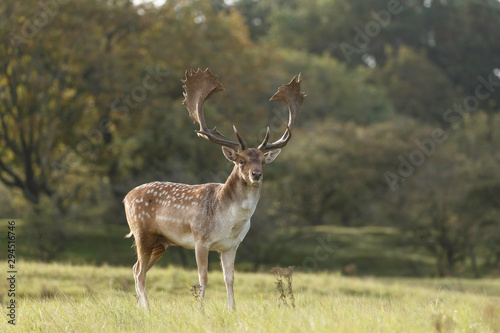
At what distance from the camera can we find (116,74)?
2616 cm

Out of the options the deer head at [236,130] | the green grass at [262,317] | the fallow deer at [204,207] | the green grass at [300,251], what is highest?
the deer head at [236,130]

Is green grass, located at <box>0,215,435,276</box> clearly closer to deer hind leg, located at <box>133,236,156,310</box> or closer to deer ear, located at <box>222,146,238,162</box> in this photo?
deer hind leg, located at <box>133,236,156,310</box>

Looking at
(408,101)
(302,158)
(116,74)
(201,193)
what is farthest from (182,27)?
(408,101)

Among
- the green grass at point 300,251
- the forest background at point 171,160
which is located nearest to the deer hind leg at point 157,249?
the forest background at point 171,160

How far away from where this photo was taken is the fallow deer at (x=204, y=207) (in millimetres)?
7832

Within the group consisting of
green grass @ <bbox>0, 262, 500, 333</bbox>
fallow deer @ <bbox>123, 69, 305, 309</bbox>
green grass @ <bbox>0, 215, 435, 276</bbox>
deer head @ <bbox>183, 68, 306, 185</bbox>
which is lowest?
green grass @ <bbox>0, 215, 435, 276</bbox>

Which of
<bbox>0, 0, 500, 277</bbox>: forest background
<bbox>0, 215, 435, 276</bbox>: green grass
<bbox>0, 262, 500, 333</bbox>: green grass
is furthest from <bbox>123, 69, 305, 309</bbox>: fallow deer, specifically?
<bbox>0, 215, 435, 276</bbox>: green grass

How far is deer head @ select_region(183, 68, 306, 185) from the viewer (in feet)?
25.5

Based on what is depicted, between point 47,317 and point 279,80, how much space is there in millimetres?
33166

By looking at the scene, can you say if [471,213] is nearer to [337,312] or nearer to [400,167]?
[400,167]

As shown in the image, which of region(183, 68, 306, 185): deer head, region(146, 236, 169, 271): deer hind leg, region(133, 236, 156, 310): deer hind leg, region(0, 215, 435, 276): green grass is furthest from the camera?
region(0, 215, 435, 276): green grass

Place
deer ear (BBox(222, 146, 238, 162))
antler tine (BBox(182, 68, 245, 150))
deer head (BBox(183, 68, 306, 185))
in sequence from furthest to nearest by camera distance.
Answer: antler tine (BBox(182, 68, 245, 150)), deer ear (BBox(222, 146, 238, 162)), deer head (BBox(183, 68, 306, 185))

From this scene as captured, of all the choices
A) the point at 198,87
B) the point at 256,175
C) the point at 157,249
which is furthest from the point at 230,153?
the point at 157,249

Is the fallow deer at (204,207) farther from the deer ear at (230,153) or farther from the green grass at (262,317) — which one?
the green grass at (262,317)
